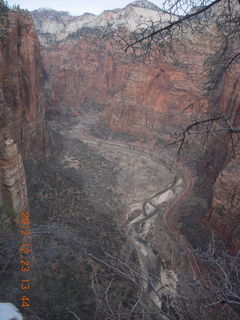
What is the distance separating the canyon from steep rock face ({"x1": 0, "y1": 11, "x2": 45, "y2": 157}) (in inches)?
2.7

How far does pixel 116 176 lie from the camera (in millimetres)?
21125

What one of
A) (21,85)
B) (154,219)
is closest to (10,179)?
(21,85)

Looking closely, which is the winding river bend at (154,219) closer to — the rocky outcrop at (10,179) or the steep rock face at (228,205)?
the steep rock face at (228,205)

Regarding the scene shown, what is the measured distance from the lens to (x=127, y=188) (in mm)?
19984

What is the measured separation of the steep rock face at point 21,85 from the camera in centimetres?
1259

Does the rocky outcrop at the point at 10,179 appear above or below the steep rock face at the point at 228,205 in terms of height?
Answer: above

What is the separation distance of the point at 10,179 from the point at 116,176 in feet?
43.2

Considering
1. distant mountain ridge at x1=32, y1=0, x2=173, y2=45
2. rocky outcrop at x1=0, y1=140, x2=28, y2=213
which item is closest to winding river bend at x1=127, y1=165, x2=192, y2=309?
rocky outcrop at x1=0, y1=140, x2=28, y2=213

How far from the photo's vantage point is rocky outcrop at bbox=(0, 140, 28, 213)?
8.43 meters

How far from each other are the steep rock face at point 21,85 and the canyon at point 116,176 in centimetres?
7
